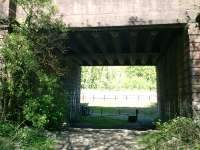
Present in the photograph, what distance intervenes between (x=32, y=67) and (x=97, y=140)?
3296 millimetres

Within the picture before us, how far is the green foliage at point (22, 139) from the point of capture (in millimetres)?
9445

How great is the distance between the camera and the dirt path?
36.0 feet

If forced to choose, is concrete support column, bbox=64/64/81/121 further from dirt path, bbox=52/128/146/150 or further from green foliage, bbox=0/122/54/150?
green foliage, bbox=0/122/54/150

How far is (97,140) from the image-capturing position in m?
12.1

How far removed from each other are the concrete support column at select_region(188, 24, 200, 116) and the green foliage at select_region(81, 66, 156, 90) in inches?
1897

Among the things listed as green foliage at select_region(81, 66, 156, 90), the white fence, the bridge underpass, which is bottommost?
the white fence

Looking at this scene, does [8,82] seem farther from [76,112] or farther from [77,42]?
[76,112]

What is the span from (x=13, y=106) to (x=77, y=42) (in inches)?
249

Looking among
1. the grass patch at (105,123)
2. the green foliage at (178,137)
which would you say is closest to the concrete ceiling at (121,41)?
the grass patch at (105,123)

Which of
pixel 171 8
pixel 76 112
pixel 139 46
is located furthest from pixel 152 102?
pixel 171 8

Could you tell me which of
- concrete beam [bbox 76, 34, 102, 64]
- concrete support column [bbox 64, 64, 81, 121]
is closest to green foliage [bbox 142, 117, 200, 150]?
concrete beam [bbox 76, 34, 102, 64]

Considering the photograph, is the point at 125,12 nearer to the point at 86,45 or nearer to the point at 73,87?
the point at 86,45

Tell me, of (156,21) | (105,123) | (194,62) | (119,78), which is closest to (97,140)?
(194,62)

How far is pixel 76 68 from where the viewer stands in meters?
26.2
